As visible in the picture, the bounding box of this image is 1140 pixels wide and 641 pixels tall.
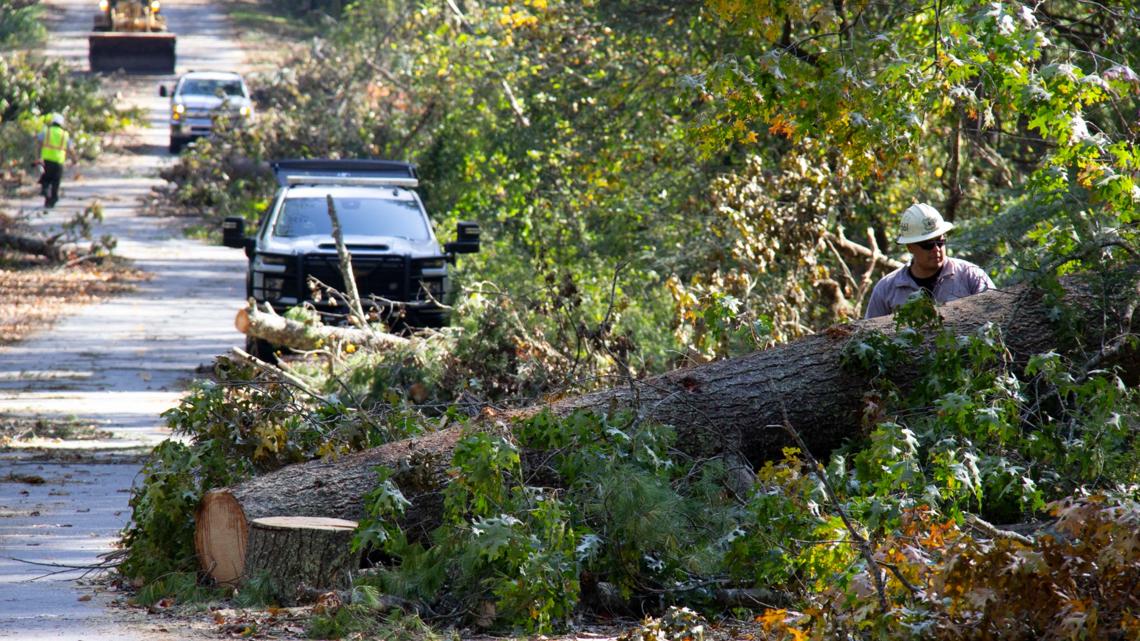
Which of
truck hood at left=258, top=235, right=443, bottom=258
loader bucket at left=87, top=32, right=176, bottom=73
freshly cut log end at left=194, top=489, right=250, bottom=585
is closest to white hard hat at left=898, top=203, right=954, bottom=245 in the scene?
freshly cut log end at left=194, top=489, right=250, bottom=585

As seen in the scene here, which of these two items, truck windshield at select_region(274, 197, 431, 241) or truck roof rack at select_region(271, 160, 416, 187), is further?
truck roof rack at select_region(271, 160, 416, 187)

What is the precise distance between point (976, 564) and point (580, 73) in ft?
47.4

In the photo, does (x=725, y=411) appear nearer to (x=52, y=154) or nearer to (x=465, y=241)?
(x=465, y=241)

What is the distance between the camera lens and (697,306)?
993 cm

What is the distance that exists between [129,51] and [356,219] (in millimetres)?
35929

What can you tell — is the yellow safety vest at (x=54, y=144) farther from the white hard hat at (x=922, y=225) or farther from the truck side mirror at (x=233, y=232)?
the white hard hat at (x=922, y=225)

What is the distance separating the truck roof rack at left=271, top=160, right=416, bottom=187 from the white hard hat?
8488mm

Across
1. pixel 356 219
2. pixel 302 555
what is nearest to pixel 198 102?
pixel 356 219

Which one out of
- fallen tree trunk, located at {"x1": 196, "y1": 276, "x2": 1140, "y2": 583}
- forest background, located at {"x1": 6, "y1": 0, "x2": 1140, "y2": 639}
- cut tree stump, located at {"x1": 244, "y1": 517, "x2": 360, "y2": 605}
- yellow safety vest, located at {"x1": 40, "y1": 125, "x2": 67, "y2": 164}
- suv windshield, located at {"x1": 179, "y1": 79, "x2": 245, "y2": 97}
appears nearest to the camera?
forest background, located at {"x1": 6, "y1": 0, "x2": 1140, "y2": 639}

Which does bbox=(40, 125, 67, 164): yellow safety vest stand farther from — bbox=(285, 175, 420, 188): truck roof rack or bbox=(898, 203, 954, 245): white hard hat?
bbox=(898, 203, 954, 245): white hard hat

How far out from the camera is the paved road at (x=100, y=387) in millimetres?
6648

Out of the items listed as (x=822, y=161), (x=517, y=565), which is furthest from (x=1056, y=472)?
(x=822, y=161)

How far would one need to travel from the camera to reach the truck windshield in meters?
14.8

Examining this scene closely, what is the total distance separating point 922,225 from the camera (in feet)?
27.0
